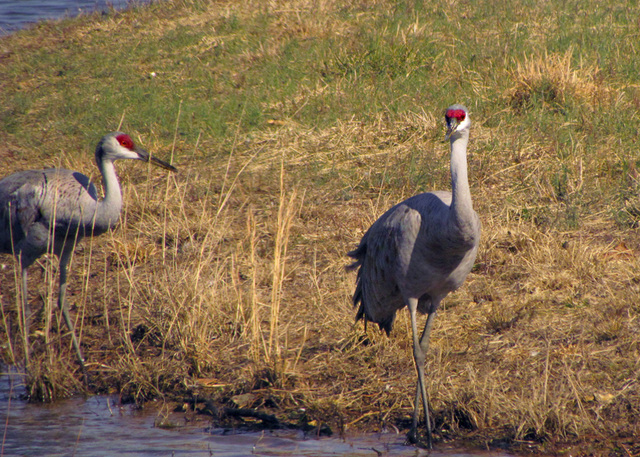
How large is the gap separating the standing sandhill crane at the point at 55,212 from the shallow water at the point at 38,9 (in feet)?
30.4

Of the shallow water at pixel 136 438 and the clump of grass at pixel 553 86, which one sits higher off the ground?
the clump of grass at pixel 553 86

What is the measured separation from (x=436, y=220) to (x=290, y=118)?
4569mm

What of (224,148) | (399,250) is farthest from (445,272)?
(224,148)

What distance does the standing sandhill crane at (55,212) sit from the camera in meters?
5.33

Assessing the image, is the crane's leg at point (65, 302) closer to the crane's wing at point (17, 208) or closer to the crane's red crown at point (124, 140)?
the crane's wing at point (17, 208)

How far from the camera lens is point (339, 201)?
694cm

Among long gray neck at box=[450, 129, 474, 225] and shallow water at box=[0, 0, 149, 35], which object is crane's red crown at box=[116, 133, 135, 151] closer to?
long gray neck at box=[450, 129, 474, 225]

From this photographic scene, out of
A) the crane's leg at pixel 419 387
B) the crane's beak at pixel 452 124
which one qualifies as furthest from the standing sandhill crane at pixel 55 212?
the crane's beak at pixel 452 124

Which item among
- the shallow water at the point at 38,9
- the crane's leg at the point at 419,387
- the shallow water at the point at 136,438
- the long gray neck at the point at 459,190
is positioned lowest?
the shallow water at the point at 136,438

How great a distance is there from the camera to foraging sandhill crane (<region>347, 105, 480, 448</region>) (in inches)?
156

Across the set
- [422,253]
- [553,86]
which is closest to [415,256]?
[422,253]

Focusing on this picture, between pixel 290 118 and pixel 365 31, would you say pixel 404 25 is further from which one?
pixel 290 118

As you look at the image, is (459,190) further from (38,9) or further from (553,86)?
(38,9)

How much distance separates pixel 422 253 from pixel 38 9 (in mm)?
15340
